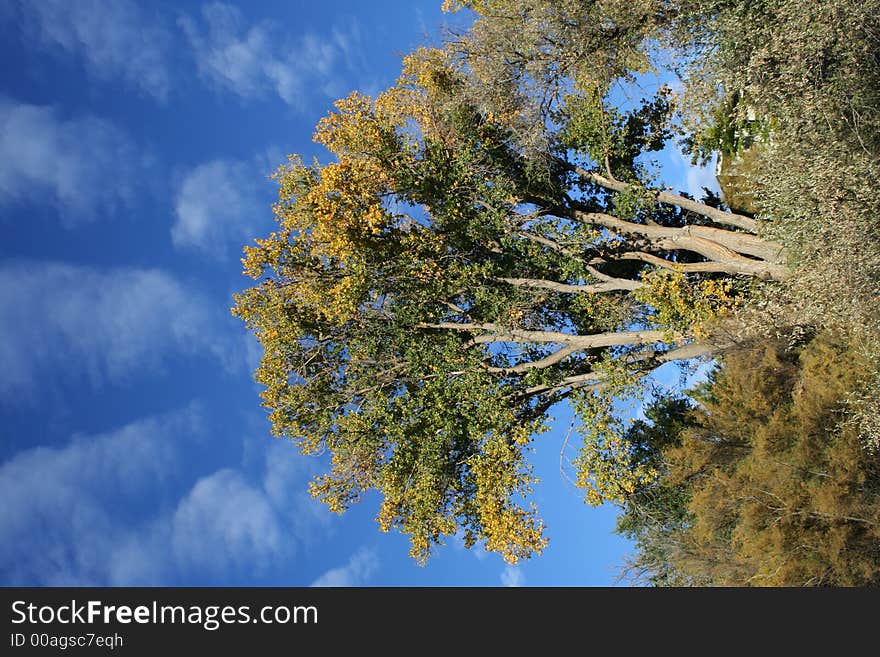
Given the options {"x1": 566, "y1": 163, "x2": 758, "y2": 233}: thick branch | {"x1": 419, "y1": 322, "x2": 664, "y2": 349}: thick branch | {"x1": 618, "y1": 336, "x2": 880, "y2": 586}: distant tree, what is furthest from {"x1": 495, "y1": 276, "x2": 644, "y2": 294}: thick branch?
{"x1": 618, "y1": 336, "x2": 880, "y2": 586}: distant tree

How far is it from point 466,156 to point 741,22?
10.1 metres

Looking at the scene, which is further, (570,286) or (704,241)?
(570,286)

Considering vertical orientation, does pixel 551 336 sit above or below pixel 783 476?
above

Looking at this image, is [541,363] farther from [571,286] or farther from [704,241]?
[704,241]

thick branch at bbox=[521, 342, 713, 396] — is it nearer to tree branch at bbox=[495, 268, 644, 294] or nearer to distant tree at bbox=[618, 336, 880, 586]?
distant tree at bbox=[618, 336, 880, 586]

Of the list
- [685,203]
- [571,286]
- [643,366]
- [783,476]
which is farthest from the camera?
[685,203]

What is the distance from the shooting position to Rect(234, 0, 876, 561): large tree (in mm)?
23734

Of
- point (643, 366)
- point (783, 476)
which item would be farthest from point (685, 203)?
point (783, 476)

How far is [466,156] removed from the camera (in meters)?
25.8

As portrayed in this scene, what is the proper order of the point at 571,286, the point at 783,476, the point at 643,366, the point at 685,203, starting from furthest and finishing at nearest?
1. the point at 685,203
2. the point at 571,286
3. the point at 643,366
4. the point at 783,476

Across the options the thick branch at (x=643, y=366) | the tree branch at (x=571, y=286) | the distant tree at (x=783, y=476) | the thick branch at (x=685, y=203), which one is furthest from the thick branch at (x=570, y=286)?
the distant tree at (x=783, y=476)

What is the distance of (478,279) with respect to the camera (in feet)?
90.4
